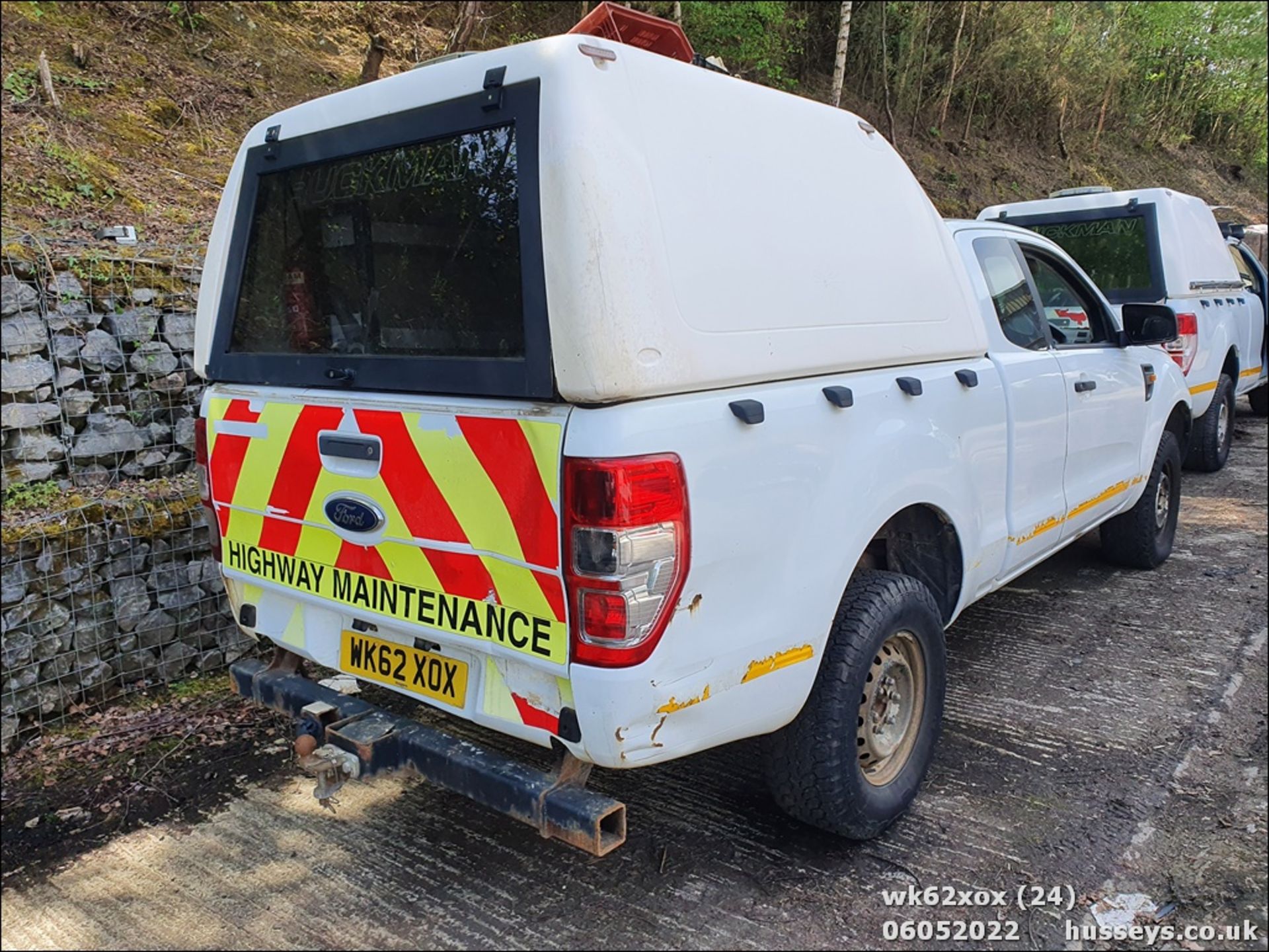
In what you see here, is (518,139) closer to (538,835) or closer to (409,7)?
(538,835)

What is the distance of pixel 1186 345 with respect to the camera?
22.0 feet

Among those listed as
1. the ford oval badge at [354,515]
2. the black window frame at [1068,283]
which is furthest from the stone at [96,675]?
the black window frame at [1068,283]

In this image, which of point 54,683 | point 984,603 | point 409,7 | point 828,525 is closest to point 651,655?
Result: point 828,525

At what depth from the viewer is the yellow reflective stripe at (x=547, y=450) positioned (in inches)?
79.8

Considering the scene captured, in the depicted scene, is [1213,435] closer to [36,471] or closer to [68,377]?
[68,377]

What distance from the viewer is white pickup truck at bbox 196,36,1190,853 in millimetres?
2053

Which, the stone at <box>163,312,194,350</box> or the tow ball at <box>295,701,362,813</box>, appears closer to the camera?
the tow ball at <box>295,701,362,813</box>

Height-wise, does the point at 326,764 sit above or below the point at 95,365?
below

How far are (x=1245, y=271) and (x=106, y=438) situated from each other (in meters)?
9.87

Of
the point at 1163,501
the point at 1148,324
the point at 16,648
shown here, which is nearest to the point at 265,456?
the point at 16,648

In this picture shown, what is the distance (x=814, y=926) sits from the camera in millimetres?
2449

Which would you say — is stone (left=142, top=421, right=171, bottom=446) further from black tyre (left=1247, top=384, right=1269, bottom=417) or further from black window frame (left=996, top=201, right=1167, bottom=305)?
black tyre (left=1247, top=384, right=1269, bottom=417)

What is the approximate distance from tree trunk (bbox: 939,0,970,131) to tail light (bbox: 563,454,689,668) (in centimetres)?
1796

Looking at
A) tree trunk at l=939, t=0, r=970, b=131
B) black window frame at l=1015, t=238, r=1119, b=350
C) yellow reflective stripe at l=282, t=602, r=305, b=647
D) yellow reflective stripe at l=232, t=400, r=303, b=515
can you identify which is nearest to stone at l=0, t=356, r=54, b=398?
yellow reflective stripe at l=232, t=400, r=303, b=515
